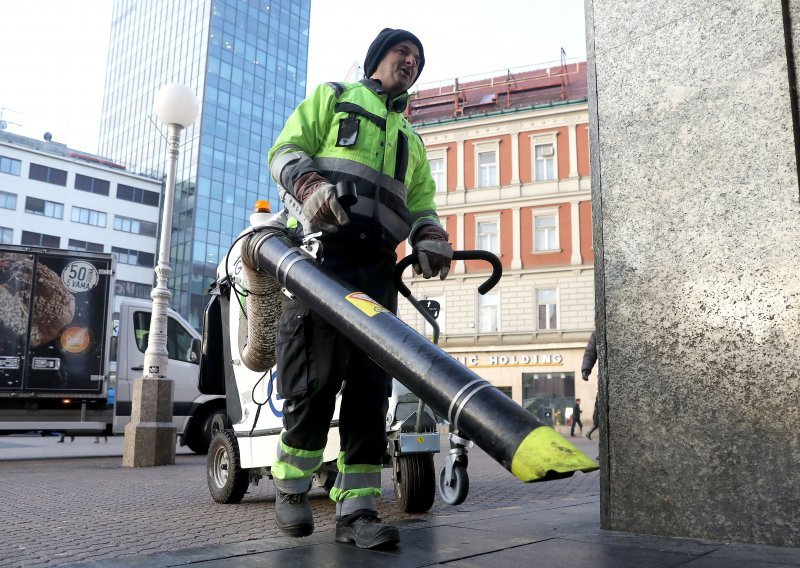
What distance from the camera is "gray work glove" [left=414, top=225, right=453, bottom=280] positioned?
304 cm

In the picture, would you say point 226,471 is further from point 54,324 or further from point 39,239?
point 39,239

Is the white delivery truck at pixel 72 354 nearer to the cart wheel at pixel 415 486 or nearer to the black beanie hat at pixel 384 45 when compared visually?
the cart wheel at pixel 415 486

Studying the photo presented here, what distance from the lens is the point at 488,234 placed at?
99.2 ft

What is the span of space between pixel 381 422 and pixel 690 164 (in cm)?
168

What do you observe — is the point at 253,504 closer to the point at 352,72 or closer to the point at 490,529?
the point at 490,529

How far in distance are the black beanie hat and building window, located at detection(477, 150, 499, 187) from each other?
2763cm

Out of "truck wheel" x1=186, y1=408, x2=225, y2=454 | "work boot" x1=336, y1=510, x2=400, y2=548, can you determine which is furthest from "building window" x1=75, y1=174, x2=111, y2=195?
"work boot" x1=336, y1=510, x2=400, y2=548

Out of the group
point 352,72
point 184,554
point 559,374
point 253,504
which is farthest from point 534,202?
point 184,554

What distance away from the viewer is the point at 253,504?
185 inches

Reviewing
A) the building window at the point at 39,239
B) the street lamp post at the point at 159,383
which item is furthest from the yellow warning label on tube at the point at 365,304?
the building window at the point at 39,239

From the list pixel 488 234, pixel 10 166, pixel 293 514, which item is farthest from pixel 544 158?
pixel 10 166

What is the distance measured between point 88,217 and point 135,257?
17.3 feet

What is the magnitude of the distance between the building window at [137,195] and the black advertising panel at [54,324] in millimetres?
56221

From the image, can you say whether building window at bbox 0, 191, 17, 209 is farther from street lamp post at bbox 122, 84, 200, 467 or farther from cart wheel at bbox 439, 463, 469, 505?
cart wheel at bbox 439, 463, 469, 505
